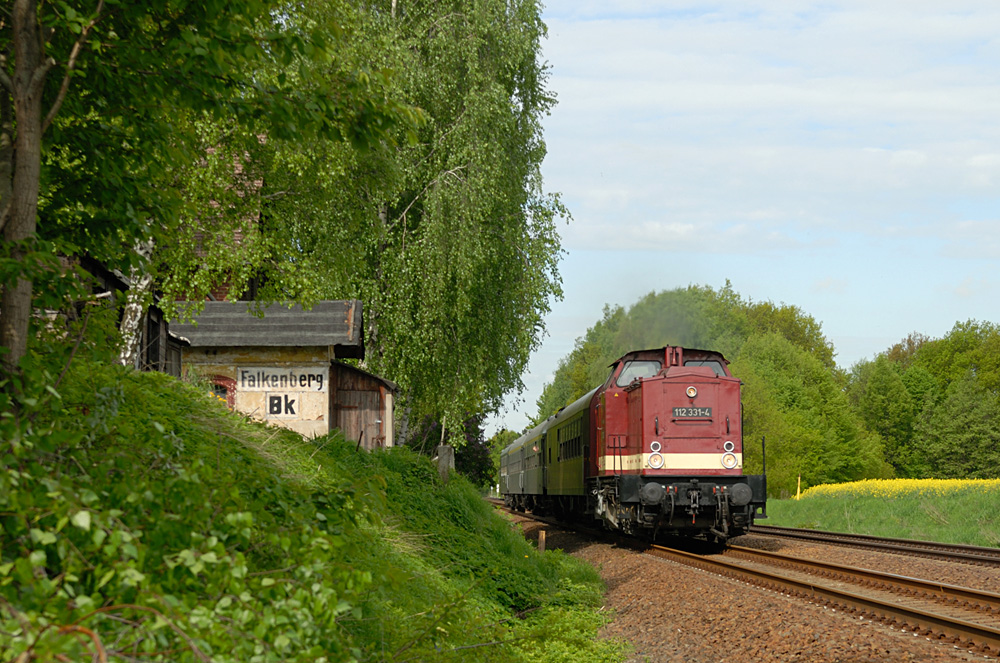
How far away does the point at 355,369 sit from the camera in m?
20.3

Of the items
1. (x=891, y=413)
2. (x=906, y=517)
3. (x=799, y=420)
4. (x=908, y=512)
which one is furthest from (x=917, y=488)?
(x=891, y=413)

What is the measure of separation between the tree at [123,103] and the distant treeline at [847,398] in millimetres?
54035

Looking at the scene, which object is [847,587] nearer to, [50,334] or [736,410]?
[736,410]

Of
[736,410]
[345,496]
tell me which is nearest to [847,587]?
[736,410]

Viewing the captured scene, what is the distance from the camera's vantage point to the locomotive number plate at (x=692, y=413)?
18172mm

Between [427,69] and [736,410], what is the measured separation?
11.1 meters

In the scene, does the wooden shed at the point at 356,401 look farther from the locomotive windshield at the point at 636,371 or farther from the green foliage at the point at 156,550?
the green foliage at the point at 156,550

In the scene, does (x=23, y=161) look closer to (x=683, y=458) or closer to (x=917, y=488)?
(x=683, y=458)

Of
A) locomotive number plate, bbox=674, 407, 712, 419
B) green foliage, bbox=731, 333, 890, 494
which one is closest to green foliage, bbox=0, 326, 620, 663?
locomotive number plate, bbox=674, 407, 712, 419

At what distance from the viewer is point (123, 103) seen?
5.60 m

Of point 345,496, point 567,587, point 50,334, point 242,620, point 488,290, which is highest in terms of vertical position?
point 488,290

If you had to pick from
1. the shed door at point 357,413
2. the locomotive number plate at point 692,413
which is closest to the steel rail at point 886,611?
the locomotive number plate at point 692,413

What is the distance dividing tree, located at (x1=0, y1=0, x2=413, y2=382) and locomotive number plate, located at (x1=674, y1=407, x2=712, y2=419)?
1334 cm

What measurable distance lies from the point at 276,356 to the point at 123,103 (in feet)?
45.9
